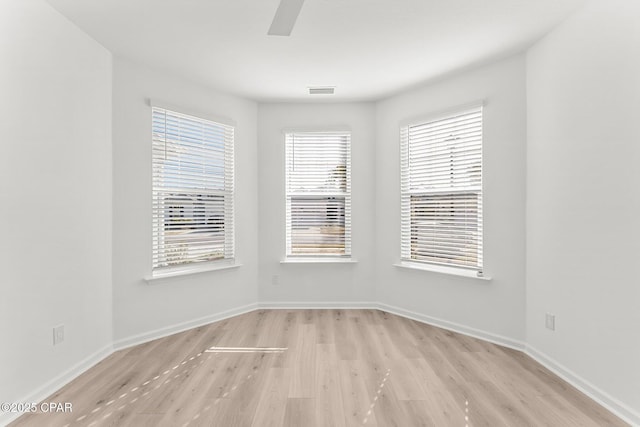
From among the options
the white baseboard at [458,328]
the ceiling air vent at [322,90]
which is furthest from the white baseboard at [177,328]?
the ceiling air vent at [322,90]

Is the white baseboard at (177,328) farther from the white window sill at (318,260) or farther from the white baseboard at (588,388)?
the white baseboard at (588,388)

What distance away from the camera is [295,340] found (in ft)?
10.1

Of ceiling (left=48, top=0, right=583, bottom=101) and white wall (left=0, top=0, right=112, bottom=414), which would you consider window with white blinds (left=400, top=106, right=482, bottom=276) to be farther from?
white wall (left=0, top=0, right=112, bottom=414)

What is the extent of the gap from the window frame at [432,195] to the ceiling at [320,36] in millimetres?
437

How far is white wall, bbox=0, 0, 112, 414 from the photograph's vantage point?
1934mm

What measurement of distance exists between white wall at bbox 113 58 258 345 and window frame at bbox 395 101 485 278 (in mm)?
2295

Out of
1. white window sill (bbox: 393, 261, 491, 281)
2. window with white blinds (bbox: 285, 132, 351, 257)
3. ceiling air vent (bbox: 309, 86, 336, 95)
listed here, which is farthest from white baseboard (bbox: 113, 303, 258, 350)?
ceiling air vent (bbox: 309, 86, 336, 95)

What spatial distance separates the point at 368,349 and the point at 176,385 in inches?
63.8

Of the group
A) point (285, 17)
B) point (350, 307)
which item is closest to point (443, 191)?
point (350, 307)

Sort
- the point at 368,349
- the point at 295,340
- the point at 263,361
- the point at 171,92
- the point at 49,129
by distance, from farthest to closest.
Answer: the point at 171,92 → the point at 295,340 → the point at 368,349 → the point at 263,361 → the point at 49,129

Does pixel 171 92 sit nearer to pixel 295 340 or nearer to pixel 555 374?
pixel 295 340

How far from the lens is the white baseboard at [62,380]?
6.19ft

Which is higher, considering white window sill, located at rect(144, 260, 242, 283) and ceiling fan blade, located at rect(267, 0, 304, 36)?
ceiling fan blade, located at rect(267, 0, 304, 36)

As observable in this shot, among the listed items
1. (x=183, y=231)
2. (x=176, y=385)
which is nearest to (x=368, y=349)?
(x=176, y=385)
